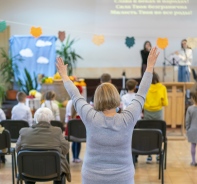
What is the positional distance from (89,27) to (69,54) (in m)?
1.03

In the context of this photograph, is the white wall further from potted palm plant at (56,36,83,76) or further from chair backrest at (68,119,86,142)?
chair backrest at (68,119,86,142)

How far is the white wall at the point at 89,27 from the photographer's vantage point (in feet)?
35.9

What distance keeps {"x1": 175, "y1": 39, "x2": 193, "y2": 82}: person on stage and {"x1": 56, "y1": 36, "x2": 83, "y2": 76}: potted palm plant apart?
9.88 ft

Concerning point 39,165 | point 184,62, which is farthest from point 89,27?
point 39,165

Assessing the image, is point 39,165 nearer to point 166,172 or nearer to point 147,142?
point 147,142

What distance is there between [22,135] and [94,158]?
1.45 metres

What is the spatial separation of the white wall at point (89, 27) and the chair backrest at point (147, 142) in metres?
6.73

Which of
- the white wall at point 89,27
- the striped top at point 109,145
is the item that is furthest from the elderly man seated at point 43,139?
the white wall at point 89,27

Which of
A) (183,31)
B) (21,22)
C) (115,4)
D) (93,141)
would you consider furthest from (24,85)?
(93,141)

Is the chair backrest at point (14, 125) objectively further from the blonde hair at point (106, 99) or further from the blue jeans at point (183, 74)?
the blue jeans at point (183, 74)

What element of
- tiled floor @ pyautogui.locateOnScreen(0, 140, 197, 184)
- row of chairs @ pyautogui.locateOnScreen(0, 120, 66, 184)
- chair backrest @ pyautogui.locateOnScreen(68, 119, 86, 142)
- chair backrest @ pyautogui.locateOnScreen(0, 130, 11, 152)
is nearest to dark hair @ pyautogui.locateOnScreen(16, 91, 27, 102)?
tiled floor @ pyautogui.locateOnScreen(0, 140, 197, 184)

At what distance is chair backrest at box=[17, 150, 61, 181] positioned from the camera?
138 inches

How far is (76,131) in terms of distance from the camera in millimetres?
5281

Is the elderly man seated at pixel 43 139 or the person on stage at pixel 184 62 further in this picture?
the person on stage at pixel 184 62
